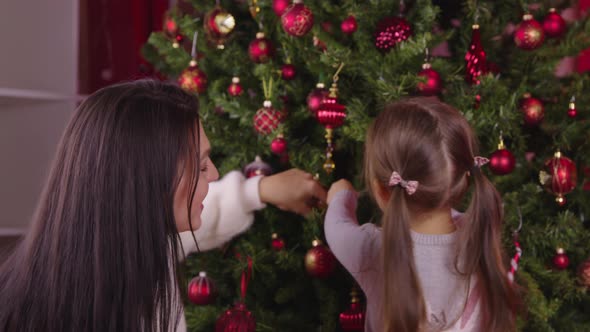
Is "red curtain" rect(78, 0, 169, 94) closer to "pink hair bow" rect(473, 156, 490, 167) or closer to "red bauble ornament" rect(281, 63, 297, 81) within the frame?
"red bauble ornament" rect(281, 63, 297, 81)

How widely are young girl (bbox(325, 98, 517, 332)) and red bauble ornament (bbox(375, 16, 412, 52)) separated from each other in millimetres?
116

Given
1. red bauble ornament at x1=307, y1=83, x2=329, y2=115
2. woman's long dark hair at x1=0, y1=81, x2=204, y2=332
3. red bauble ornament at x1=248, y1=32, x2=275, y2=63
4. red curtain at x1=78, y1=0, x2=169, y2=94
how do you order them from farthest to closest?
red curtain at x1=78, y1=0, x2=169, y2=94, red bauble ornament at x1=248, y1=32, x2=275, y2=63, red bauble ornament at x1=307, y1=83, x2=329, y2=115, woman's long dark hair at x1=0, y1=81, x2=204, y2=332

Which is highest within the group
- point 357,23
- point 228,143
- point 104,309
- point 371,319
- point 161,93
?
point 357,23

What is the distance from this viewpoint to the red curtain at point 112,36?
2471 millimetres

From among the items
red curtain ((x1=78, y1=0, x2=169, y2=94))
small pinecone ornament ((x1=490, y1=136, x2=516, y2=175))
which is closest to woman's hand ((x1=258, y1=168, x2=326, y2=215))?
small pinecone ornament ((x1=490, y1=136, x2=516, y2=175))

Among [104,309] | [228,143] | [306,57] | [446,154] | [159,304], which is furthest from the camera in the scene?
[228,143]

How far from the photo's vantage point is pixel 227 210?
1.49m

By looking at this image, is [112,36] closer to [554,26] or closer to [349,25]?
[349,25]

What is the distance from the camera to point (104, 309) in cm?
97

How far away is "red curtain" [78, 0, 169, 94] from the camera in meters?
2.47

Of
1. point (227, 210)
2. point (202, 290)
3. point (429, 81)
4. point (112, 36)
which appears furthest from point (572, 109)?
point (112, 36)

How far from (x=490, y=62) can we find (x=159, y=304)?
0.83 metres

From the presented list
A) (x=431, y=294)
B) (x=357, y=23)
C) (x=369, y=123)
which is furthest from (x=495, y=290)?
(x=357, y=23)

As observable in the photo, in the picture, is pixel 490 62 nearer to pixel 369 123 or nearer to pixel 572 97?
pixel 572 97
